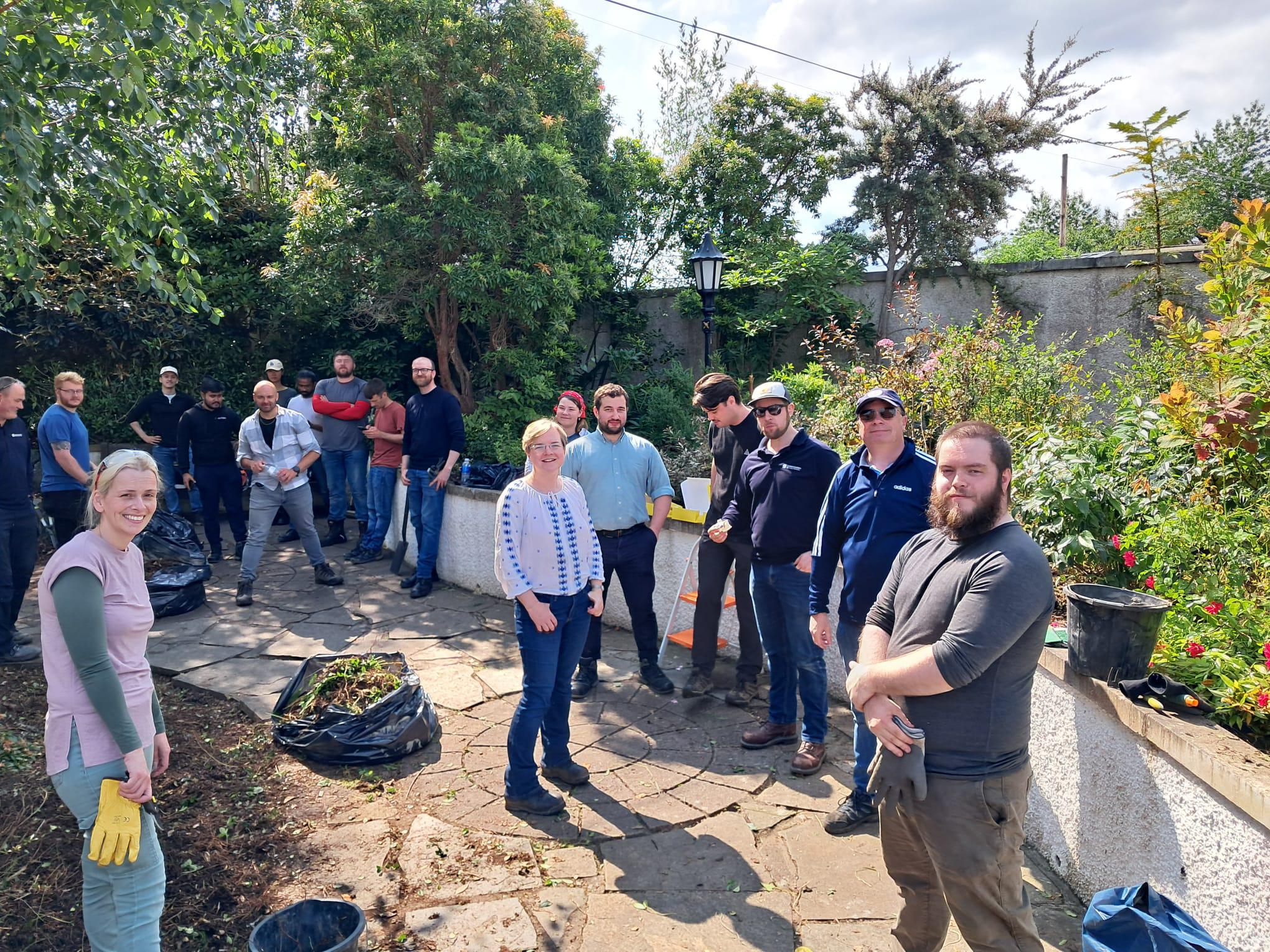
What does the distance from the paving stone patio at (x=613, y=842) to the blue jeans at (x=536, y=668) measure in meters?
0.19

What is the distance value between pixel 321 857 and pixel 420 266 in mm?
6786

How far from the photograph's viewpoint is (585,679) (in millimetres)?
5262

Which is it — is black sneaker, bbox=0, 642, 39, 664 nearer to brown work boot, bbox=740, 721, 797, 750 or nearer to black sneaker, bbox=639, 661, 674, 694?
black sneaker, bbox=639, 661, 674, 694

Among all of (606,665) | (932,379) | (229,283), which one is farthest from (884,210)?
(229,283)

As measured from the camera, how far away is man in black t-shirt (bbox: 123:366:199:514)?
344 inches

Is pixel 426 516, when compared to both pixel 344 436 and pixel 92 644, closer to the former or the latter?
pixel 344 436

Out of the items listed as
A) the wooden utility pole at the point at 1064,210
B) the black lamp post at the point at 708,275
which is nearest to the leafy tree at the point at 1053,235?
the wooden utility pole at the point at 1064,210

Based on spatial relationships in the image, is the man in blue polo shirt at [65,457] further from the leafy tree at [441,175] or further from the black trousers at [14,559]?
the leafy tree at [441,175]

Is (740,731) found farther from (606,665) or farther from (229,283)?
(229,283)

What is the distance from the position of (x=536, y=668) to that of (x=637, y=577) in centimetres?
143

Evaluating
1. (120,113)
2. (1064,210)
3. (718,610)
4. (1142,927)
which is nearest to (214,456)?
(120,113)

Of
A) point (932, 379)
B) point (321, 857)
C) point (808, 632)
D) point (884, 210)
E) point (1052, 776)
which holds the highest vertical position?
point (884, 210)

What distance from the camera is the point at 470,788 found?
407cm

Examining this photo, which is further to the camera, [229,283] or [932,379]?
[229,283]
